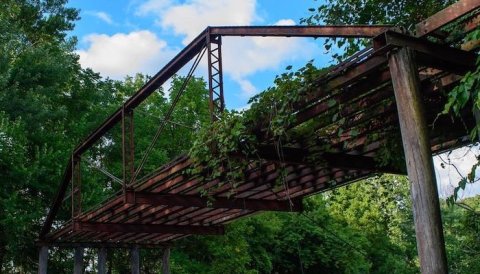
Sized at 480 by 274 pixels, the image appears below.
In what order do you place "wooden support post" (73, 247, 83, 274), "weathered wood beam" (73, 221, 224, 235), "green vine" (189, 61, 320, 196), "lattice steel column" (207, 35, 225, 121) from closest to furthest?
"green vine" (189, 61, 320, 196)
"lattice steel column" (207, 35, 225, 121)
"weathered wood beam" (73, 221, 224, 235)
"wooden support post" (73, 247, 83, 274)

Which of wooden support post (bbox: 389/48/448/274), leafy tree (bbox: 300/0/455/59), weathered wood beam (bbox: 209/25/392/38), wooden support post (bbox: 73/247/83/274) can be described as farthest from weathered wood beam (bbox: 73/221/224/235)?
wooden support post (bbox: 389/48/448/274)

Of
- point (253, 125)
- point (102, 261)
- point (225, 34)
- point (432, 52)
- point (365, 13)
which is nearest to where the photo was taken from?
point (432, 52)

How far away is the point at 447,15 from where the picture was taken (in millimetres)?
3682

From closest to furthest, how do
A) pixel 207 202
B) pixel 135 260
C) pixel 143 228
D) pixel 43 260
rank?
pixel 207 202 < pixel 143 228 < pixel 43 260 < pixel 135 260

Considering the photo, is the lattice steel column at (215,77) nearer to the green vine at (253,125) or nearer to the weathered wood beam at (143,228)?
the green vine at (253,125)

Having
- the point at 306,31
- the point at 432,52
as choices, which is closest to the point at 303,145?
the point at 306,31

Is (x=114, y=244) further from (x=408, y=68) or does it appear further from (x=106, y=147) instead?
(x=408, y=68)

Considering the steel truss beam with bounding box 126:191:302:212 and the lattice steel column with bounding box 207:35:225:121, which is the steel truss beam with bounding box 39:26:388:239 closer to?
the lattice steel column with bounding box 207:35:225:121

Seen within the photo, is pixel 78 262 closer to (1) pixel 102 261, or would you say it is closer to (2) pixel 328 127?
(1) pixel 102 261

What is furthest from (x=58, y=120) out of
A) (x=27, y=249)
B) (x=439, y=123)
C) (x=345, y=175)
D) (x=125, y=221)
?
(x=439, y=123)

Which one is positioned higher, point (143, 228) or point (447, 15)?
point (447, 15)

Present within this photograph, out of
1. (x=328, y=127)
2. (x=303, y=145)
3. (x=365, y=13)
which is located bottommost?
(x=303, y=145)

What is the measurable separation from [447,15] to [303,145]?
3.07 m

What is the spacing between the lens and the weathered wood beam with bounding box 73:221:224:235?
33.0 ft
